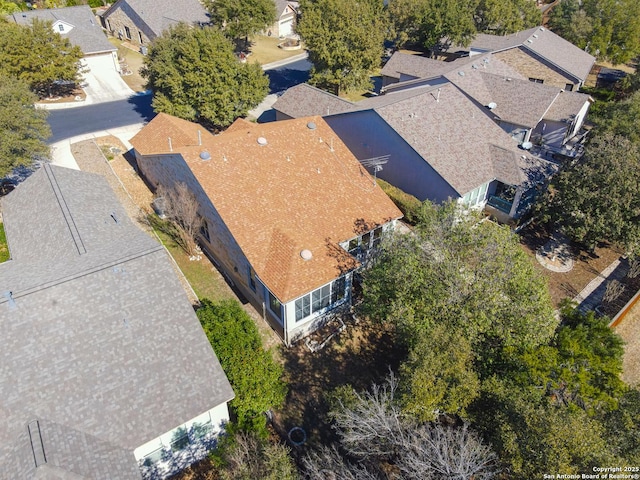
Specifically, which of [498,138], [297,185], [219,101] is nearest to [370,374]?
[297,185]

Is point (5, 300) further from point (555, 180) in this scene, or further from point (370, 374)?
point (555, 180)

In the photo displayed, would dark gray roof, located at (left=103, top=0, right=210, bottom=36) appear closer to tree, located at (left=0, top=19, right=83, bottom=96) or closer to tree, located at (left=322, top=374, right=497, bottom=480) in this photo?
tree, located at (left=0, top=19, right=83, bottom=96)

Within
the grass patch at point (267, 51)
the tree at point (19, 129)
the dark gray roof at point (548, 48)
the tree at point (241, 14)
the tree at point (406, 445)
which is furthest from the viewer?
the grass patch at point (267, 51)

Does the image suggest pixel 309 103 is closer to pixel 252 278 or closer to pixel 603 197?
pixel 252 278

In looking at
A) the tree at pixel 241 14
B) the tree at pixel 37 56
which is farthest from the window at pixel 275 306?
the tree at pixel 241 14

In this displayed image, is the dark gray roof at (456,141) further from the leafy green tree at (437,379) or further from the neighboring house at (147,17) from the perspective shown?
the neighboring house at (147,17)

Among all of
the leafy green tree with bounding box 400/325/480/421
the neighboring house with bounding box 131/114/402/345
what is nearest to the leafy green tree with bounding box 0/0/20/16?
the neighboring house with bounding box 131/114/402/345
